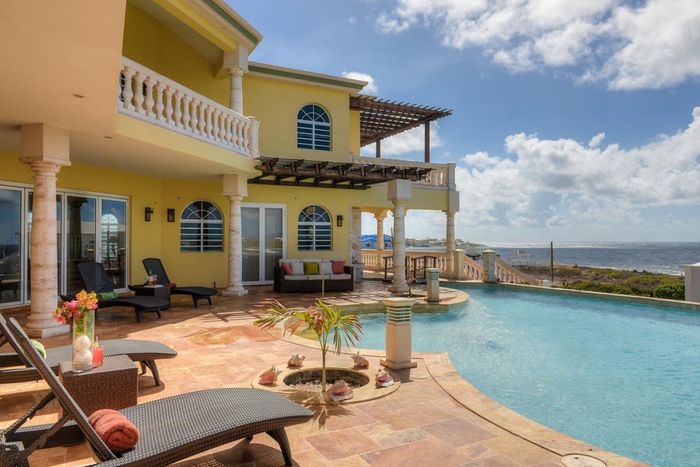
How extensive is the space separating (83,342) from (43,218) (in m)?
4.42

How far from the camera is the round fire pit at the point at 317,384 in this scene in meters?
4.20

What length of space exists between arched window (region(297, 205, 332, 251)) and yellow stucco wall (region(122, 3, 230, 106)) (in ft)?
13.7

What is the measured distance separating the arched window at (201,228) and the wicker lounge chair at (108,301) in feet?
13.4

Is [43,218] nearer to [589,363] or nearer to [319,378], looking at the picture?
[319,378]

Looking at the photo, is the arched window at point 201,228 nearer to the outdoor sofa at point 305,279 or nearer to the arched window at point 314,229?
the outdoor sofa at point 305,279

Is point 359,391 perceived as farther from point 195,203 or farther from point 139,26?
point 139,26

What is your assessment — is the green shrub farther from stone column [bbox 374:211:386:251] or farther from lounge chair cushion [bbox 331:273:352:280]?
stone column [bbox 374:211:386:251]

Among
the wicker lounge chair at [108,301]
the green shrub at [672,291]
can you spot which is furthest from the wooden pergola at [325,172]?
the green shrub at [672,291]

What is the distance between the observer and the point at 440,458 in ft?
9.96

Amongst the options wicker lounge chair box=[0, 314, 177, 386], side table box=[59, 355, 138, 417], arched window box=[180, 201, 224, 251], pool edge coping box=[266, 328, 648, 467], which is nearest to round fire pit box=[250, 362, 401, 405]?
pool edge coping box=[266, 328, 648, 467]

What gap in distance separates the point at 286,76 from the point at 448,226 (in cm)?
779

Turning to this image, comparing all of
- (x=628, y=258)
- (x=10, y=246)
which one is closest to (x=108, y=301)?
(x=10, y=246)

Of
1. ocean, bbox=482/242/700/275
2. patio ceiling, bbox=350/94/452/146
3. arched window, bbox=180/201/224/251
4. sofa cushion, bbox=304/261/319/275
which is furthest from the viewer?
ocean, bbox=482/242/700/275

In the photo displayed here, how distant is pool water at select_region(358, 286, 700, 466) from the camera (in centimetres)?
437
